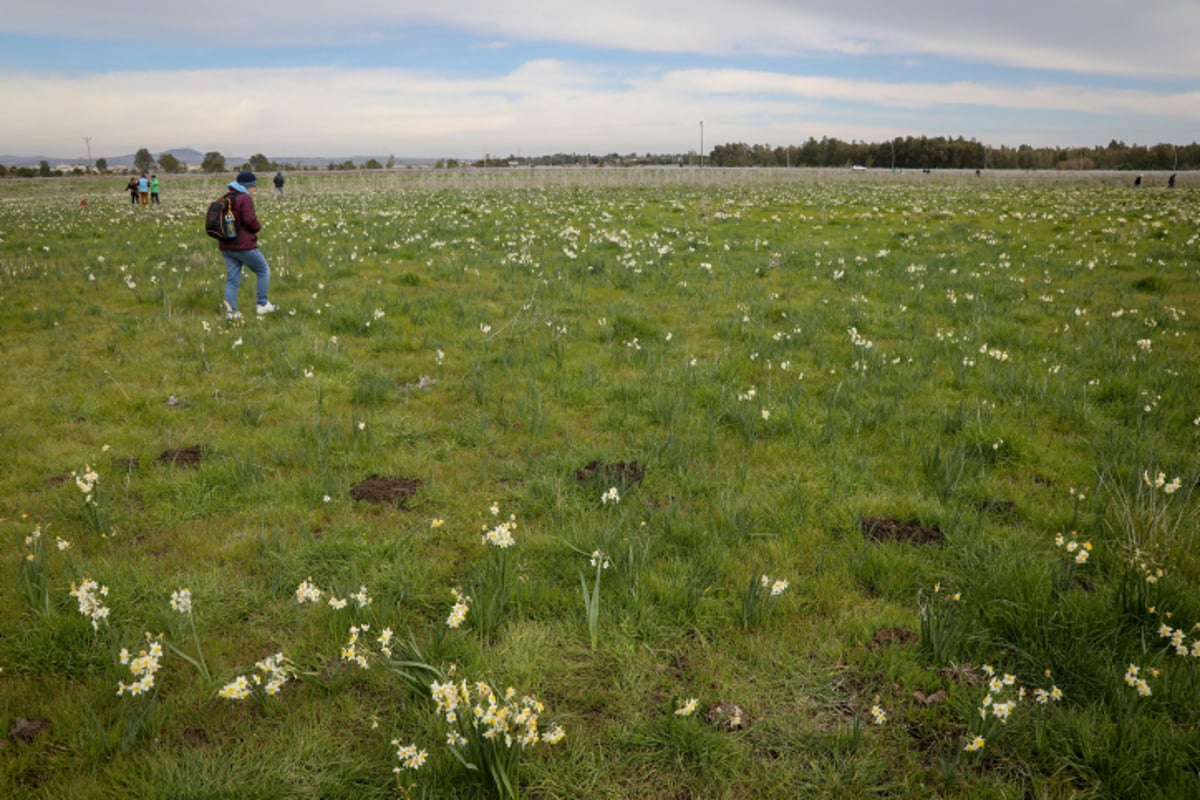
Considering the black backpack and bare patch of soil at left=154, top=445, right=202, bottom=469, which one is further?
the black backpack

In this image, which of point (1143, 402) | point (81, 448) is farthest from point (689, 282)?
point (81, 448)

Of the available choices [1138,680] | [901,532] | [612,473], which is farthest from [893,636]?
[612,473]

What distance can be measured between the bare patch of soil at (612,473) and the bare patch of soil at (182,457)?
12.4ft

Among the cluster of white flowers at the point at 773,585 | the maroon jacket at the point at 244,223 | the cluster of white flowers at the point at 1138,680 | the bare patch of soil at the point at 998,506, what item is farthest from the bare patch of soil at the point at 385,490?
the maroon jacket at the point at 244,223

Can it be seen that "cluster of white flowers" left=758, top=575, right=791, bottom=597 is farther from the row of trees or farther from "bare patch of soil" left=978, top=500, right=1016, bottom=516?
the row of trees

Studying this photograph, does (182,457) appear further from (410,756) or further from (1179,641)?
(1179,641)

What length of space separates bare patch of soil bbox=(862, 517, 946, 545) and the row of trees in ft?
453

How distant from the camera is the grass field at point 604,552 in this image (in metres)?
3.27

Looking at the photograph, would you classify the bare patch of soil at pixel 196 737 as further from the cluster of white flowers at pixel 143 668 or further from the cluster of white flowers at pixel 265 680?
the cluster of white flowers at pixel 143 668

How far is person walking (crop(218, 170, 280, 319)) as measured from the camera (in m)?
11.0

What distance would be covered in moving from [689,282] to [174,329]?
969cm

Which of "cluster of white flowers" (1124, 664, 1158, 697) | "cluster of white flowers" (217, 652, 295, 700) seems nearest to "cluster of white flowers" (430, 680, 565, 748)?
"cluster of white flowers" (217, 652, 295, 700)

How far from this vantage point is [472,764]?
9.74 ft

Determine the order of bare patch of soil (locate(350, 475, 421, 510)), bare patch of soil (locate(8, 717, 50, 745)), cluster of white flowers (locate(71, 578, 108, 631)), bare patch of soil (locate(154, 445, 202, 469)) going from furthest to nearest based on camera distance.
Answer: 1. bare patch of soil (locate(154, 445, 202, 469))
2. bare patch of soil (locate(350, 475, 421, 510))
3. cluster of white flowers (locate(71, 578, 108, 631))
4. bare patch of soil (locate(8, 717, 50, 745))
